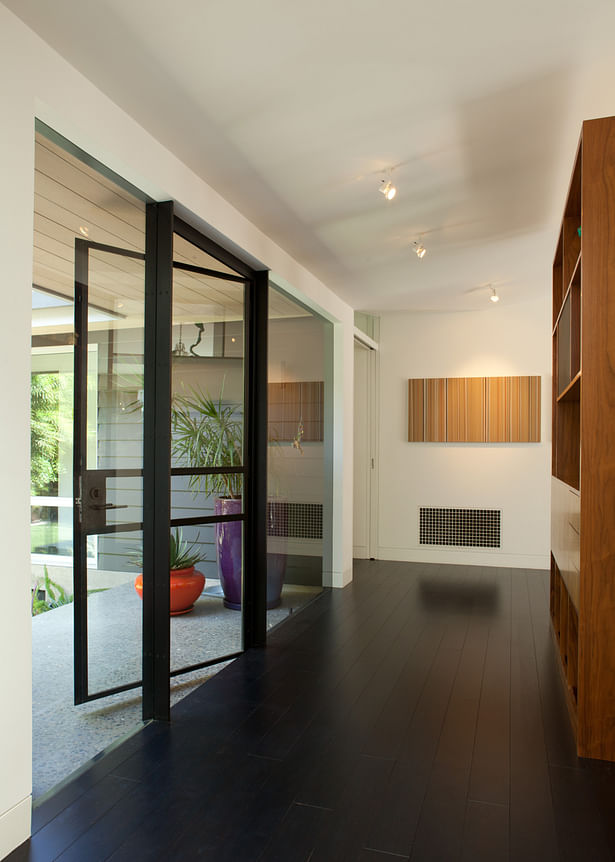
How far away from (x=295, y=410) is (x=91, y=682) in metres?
2.57

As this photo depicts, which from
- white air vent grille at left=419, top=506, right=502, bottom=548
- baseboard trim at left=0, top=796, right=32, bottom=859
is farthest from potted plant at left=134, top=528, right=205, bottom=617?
white air vent grille at left=419, top=506, right=502, bottom=548

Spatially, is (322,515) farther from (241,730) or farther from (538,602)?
(241,730)

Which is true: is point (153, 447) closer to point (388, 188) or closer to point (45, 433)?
point (45, 433)

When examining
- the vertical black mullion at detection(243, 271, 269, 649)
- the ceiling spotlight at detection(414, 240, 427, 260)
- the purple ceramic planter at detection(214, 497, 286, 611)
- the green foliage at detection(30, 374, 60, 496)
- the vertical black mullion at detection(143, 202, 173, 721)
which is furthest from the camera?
the ceiling spotlight at detection(414, 240, 427, 260)

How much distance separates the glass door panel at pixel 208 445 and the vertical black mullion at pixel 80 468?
555 mm

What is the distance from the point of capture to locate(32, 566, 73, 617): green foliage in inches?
89.5

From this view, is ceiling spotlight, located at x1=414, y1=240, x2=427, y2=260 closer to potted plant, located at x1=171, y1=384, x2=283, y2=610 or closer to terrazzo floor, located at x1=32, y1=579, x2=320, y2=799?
potted plant, located at x1=171, y1=384, x2=283, y2=610

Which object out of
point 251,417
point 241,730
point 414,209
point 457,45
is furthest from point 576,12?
point 241,730

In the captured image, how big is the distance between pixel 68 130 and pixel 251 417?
2.02m

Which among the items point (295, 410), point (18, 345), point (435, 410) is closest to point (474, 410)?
point (435, 410)

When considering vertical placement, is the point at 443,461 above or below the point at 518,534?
above

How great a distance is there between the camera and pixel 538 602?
5.02 m

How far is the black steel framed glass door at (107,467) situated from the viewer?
2537 millimetres

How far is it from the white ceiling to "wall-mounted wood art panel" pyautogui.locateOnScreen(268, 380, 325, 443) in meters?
1.13
